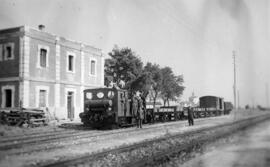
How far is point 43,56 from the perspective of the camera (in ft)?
86.3

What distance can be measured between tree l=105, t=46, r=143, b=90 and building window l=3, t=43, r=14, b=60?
1704 centimetres

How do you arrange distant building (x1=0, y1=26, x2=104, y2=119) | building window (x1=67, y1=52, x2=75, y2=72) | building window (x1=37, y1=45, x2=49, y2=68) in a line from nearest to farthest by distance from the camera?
distant building (x1=0, y1=26, x2=104, y2=119), building window (x1=37, y1=45, x2=49, y2=68), building window (x1=67, y1=52, x2=75, y2=72)

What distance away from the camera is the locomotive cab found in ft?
63.1

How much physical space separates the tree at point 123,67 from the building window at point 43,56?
14.9 m

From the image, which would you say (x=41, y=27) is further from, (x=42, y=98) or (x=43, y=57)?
(x=42, y=98)

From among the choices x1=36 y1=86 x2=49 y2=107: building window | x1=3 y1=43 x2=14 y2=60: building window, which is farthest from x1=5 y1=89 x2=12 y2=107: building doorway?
x1=3 y1=43 x2=14 y2=60: building window

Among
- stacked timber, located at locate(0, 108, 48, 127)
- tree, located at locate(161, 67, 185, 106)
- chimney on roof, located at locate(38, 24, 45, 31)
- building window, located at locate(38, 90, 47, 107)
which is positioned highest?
chimney on roof, located at locate(38, 24, 45, 31)

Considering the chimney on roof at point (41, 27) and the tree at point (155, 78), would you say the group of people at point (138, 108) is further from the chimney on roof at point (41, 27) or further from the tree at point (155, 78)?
the tree at point (155, 78)

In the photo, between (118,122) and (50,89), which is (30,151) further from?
(50,89)

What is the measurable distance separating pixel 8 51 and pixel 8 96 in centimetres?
352

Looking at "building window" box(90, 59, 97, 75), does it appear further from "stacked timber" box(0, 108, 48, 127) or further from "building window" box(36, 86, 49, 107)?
"stacked timber" box(0, 108, 48, 127)

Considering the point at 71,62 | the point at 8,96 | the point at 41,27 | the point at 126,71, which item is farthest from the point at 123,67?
the point at 8,96

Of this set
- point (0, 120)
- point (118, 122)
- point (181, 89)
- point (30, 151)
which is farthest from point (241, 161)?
point (181, 89)

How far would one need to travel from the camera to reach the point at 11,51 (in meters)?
24.7
